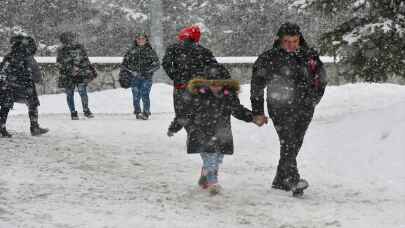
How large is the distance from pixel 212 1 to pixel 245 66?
11674mm

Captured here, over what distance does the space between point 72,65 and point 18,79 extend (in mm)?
3166

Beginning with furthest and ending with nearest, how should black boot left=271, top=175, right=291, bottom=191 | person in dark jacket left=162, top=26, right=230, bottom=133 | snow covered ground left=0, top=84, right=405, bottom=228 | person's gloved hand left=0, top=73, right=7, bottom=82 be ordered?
1. person's gloved hand left=0, top=73, right=7, bottom=82
2. person in dark jacket left=162, top=26, right=230, bottom=133
3. black boot left=271, top=175, right=291, bottom=191
4. snow covered ground left=0, top=84, right=405, bottom=228

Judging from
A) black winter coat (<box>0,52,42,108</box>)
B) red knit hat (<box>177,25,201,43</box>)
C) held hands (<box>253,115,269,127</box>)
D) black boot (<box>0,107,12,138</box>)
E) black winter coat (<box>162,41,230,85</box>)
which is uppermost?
red knit hat (<box>177,25,201,43</box>)

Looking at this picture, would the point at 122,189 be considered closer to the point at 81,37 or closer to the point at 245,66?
the point at 245,66

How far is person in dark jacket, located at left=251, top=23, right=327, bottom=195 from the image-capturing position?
7855 millimetres

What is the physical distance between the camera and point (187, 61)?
8.34m

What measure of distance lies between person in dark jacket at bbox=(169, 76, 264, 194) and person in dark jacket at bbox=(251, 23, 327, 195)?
0.30 m

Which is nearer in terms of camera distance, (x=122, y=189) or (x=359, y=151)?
(x=122, y=189)

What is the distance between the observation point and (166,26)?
32031mm

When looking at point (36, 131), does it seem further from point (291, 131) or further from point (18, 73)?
point (291, 131)

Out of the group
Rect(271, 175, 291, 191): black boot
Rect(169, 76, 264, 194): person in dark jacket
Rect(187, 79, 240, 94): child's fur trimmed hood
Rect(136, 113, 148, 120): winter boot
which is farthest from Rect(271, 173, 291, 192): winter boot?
Rect(136, 113, 148, 120): winter boot

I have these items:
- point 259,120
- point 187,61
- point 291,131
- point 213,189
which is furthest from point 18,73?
point 291,131

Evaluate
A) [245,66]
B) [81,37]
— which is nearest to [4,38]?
[81,37]

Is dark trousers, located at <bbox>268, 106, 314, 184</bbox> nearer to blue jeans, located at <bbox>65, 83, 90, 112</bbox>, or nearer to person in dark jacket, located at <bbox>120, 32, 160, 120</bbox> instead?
person in dark jacket, located at <bbox>120, 32, 160, 120</bbox>
